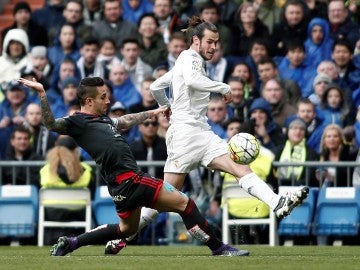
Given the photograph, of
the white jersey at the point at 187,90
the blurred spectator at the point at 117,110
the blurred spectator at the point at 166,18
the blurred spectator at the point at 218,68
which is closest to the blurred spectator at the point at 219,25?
the blurred spectator at the point at 218,68

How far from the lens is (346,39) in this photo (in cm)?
2120

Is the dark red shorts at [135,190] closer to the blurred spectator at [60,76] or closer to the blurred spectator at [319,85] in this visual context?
Result: the blurred spectator at [319,85]

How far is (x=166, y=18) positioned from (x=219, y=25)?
1.15 metres

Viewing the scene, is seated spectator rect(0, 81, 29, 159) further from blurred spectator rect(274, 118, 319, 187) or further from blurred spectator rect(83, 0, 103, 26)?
blurred spectator rect(274, 118, 319, 187)

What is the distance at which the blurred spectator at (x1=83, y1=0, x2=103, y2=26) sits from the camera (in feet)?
78.3

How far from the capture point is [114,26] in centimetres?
2320

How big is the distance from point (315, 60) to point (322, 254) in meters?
6.59

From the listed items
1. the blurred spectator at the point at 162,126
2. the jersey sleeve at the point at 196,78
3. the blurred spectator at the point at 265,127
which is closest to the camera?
the jersey sleeve at the point at 196,78

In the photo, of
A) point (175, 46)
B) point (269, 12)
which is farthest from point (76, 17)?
point (269, 12)

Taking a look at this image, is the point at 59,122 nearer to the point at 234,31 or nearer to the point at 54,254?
the point at 54,254

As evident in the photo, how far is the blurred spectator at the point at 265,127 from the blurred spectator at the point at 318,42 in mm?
1427

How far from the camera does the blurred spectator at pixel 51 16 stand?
2411 centimetres

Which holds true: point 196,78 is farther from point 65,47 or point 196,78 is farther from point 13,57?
point 13,57

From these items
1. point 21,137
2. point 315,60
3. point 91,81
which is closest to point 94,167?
point 21,137
